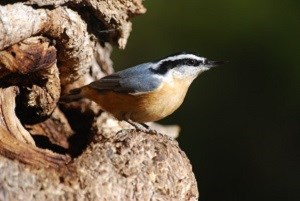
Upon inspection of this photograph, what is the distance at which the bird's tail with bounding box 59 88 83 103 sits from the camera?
14.6ft

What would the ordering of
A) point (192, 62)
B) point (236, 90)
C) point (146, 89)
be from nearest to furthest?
point (146, 89) < point (192, 62) < point (236, 90)

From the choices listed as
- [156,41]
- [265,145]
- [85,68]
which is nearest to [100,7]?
[85,68]

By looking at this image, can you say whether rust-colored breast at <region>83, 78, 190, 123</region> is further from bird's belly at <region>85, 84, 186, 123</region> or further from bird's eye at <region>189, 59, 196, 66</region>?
bird's eye at <region>189, 59, 196, 66</region>

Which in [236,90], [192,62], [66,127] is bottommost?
[236,90]

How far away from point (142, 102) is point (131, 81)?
13cm

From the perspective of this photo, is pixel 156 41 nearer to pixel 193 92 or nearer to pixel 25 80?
pixel 193 92

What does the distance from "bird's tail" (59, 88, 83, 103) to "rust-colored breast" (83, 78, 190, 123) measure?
0.11 feet

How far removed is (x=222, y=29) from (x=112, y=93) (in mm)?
1809

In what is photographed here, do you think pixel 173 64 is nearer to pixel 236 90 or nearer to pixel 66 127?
pixel 66 127

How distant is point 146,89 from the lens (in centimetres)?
435

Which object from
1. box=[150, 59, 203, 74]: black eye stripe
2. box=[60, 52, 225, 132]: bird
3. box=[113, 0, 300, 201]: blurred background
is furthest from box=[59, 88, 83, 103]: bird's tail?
box=[113, 0, 300, 201]: blurred background

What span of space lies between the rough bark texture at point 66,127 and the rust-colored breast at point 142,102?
3.4 inches

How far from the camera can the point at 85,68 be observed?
4.36 meters

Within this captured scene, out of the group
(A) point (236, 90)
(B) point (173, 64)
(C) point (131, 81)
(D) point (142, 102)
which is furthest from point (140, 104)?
(A) point (236, 90)
